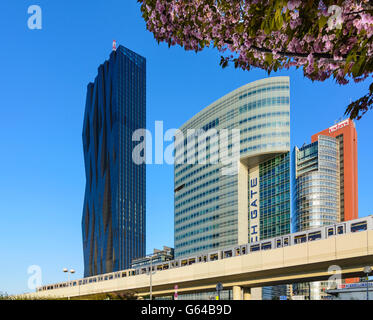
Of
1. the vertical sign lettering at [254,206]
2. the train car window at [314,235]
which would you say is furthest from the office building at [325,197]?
the train car window at [314,235]

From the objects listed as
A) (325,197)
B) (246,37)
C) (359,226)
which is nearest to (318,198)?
(325,197)

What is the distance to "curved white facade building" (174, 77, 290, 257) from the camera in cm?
14912

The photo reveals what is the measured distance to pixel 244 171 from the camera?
6265 inches

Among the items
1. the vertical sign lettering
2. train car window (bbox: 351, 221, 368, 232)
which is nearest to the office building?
the vertical sign lettering

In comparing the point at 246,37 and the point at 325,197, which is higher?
the point at 325,197


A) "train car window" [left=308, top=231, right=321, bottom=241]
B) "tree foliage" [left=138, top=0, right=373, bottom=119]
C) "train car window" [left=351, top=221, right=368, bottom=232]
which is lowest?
"train car window" [left=308, top=231, right=321, bottom=241]

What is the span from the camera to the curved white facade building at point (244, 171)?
149 m

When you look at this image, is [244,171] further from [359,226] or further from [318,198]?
[359,226]

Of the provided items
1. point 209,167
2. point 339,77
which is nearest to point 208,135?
point 209,167

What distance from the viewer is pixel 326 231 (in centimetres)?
3978

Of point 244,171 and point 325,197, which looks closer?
point 244,171

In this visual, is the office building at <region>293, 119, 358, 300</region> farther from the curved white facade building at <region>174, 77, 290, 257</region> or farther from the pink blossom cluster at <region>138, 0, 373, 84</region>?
the pink blossom cluster at <region>138, 0, 373, 84</region>

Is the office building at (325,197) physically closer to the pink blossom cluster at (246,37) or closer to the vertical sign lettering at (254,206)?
the vertical sign lettering at (254,206)

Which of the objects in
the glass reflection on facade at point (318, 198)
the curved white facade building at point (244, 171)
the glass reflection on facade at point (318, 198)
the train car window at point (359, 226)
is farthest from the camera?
the glass reflection on facade at point (318, 198)
